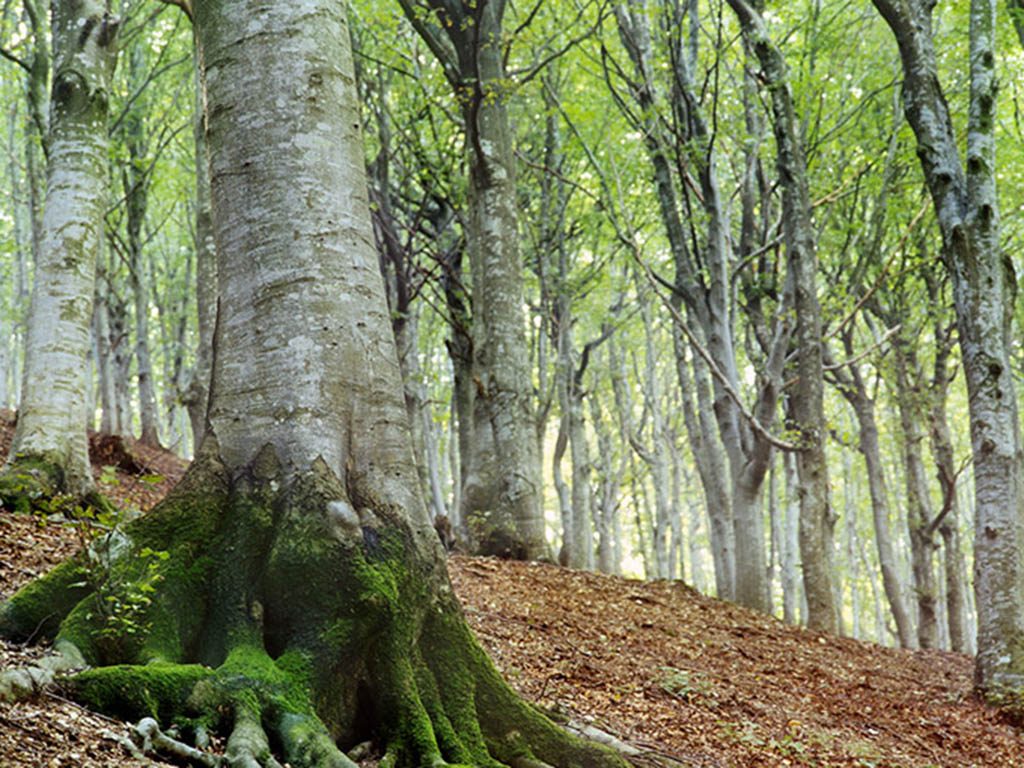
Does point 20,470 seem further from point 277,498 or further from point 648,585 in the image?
point 648,585

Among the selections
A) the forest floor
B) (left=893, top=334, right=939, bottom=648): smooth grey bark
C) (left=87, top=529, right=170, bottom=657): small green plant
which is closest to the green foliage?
(left=87, top=529, right=170, bottom=657): small green plant

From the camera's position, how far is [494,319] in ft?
32.2

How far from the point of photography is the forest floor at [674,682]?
4.44m

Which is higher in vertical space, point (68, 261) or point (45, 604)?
point (68, 261)

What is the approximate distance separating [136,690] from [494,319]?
7.11m

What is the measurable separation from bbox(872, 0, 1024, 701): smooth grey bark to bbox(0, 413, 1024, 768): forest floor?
0.80 meters

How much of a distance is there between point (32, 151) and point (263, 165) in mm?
14727

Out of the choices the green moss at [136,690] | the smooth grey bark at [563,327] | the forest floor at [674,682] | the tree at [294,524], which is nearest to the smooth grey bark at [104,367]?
the forest floor at [674,682]

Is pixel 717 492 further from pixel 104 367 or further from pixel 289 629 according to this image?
pixel 104 367

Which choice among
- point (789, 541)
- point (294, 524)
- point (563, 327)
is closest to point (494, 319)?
point (563, 327)

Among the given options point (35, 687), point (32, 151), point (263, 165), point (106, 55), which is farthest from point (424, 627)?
point (32, 151)

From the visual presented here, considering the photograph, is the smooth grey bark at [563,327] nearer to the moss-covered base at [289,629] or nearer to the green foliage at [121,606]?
the moss-covered base at [289,629]

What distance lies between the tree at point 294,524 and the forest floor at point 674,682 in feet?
1.19

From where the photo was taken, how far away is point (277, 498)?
3668 mm
